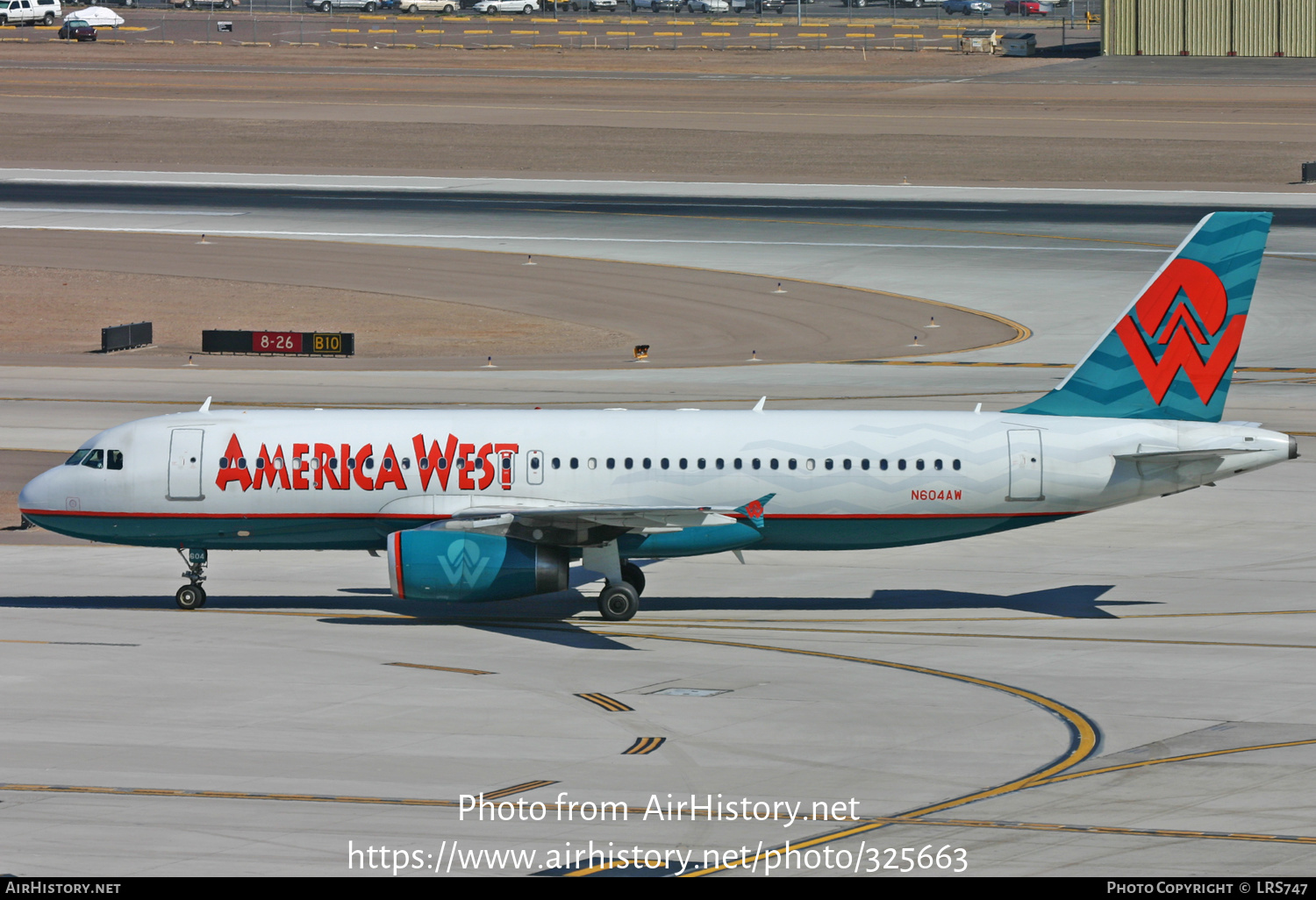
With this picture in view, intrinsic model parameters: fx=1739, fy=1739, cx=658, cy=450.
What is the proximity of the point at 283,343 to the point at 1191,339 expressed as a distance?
47.9 metres

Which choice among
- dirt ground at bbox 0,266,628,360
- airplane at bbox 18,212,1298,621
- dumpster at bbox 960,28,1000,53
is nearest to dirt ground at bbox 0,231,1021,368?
dirt ground at bbox 0,266,628,360

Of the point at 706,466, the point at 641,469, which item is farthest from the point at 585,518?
the point at 706,466

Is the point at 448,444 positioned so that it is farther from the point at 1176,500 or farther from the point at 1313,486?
the point at 1313,486

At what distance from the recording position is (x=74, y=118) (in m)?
147

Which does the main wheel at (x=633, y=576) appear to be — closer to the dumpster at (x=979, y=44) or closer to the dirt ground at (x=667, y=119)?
the dirt ground at (x=667, y=119)

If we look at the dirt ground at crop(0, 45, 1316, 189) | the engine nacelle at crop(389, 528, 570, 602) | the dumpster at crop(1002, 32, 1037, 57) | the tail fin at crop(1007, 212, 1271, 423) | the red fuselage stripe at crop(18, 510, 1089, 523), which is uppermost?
the dumpster at crop(1002, 32, 1037, 57)

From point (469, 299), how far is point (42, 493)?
47919mm

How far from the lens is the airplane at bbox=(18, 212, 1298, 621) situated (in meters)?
39.8

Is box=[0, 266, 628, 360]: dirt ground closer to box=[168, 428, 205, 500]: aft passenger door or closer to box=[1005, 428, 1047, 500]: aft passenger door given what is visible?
box=[168, 428, 205, 500]: aft passenger door

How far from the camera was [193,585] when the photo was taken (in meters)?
41.8

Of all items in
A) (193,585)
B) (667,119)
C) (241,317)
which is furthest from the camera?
(667,119)

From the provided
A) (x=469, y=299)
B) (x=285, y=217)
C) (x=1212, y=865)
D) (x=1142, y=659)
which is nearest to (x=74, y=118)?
(x=285, y=217)

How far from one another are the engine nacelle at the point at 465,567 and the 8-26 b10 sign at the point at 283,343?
4042 cm

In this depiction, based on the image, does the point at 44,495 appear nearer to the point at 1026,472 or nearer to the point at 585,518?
the point at 585,518
